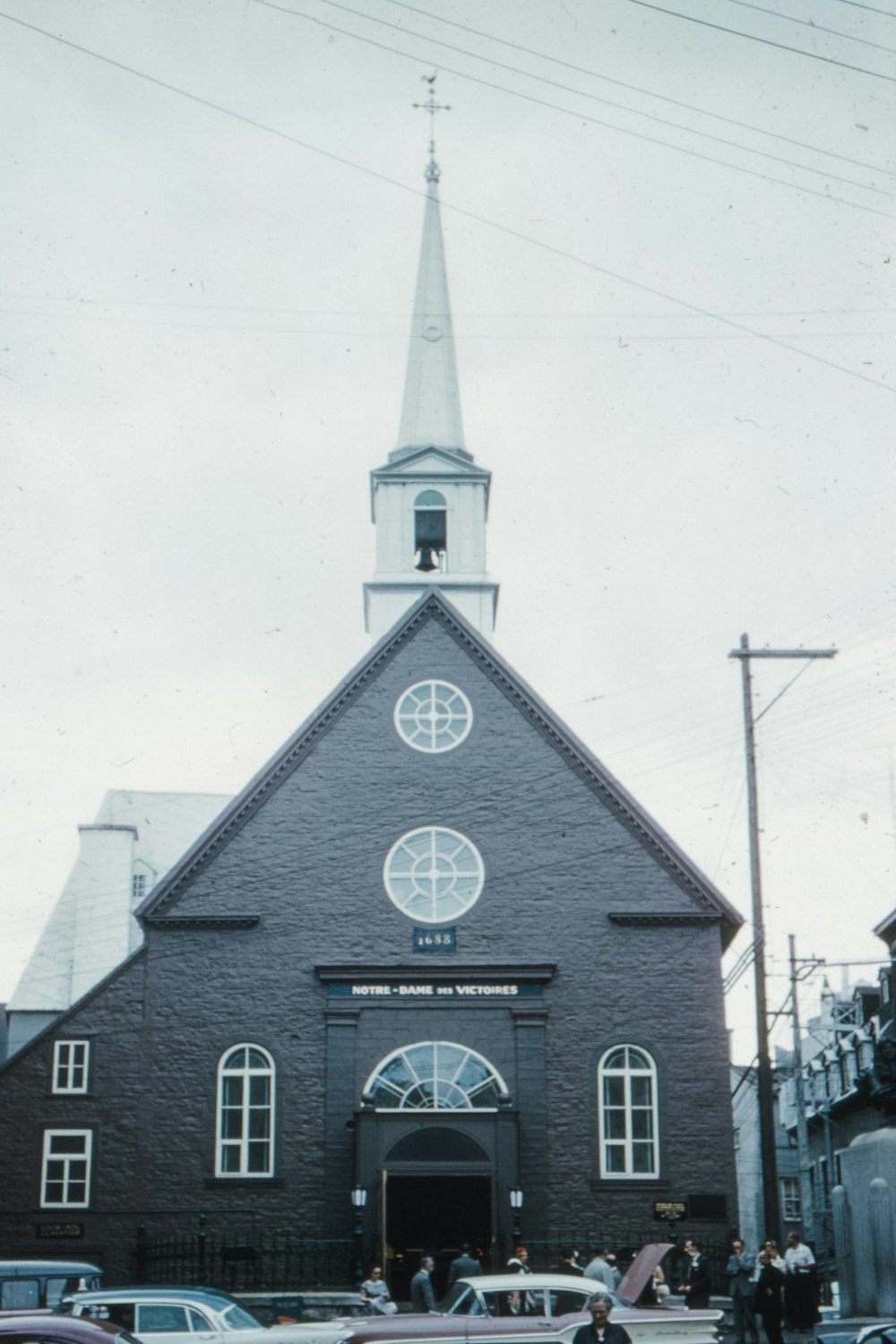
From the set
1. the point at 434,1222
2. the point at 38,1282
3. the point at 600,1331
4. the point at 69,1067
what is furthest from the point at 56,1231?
the point at 600,1331

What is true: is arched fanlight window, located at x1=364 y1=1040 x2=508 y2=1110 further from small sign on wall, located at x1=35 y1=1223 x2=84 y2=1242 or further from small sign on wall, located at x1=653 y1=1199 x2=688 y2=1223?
small sign on wall, located at x1=35 y1=1223 x2=84 y2=1242

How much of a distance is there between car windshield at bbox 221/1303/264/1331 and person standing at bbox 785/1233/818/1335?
9.40m

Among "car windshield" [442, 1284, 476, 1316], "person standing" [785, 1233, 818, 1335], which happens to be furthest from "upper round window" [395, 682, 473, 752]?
"car windshield" [442, 1284, 476, 1316]

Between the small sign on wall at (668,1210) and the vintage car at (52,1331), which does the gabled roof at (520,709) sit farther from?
the vintage car at (52,1331)

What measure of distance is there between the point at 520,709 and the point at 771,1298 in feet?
53.3

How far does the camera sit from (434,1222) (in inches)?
1443

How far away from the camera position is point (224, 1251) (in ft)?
113

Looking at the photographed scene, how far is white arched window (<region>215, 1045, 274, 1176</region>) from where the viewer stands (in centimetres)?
3566

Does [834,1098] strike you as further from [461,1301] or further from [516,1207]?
[461,1301]

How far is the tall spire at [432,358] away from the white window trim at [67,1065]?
20.5m

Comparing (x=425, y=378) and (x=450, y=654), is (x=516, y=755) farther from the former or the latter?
(x=425, y=378)

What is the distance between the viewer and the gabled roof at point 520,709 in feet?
123

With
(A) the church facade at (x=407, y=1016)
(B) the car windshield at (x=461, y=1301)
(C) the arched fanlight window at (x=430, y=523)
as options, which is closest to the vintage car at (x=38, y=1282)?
(B) the car windshield at (x=461, y=1301)

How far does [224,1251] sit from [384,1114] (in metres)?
4.06
